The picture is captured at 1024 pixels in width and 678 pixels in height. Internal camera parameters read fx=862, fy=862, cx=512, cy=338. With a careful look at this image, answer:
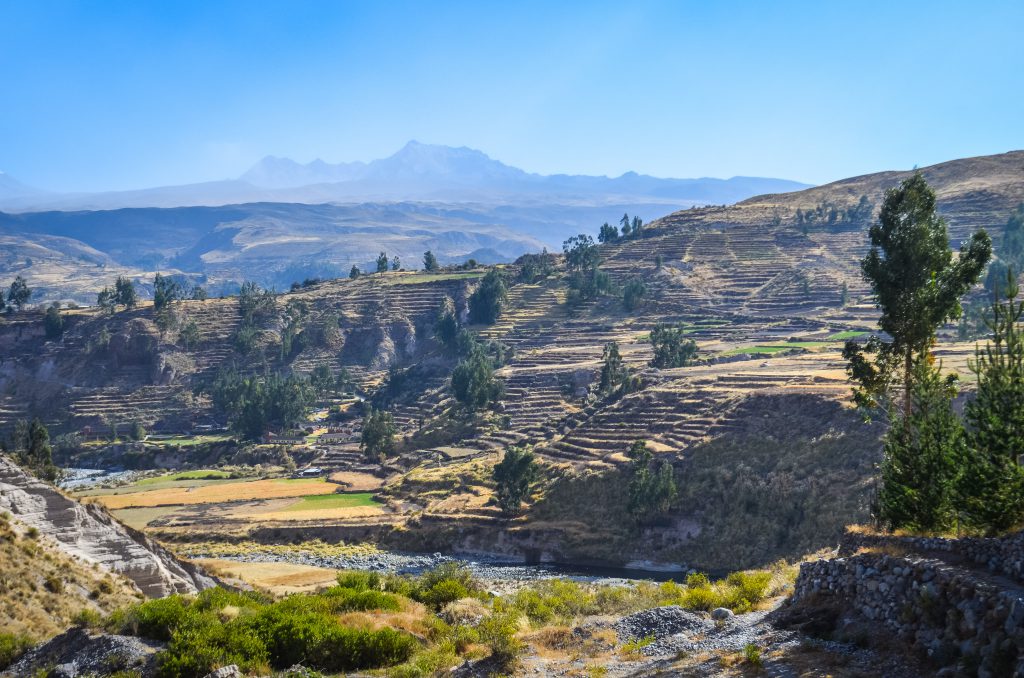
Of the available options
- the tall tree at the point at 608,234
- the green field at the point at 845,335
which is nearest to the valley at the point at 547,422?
the green field at the point at 845,335

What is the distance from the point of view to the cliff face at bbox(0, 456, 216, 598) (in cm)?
3262

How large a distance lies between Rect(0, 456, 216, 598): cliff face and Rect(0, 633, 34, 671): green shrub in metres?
9.74

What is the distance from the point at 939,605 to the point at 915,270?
15.1 metres

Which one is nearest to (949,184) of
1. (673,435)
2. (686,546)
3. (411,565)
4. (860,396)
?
(673,435)

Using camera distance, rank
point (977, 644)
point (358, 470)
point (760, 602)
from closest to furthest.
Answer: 1. point (977, 644)
2. point (760, 602)
3. point (358, 470)

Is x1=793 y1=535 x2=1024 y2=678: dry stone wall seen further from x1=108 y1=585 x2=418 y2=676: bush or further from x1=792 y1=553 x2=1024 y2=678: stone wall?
x1=108 y1=585 x2=418 y2=676: bush

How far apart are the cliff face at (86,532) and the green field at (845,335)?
87595 millimetres

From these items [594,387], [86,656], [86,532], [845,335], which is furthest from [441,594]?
[845,335]

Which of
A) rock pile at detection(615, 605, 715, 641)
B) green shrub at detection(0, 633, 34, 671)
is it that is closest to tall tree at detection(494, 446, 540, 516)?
rock pile at detection(615, 605, 715, 641)

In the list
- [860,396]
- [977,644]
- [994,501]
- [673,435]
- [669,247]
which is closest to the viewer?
[977,644]

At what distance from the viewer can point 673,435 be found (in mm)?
74750

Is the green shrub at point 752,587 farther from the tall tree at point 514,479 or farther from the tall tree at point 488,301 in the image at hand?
the tall tree at point 488,301

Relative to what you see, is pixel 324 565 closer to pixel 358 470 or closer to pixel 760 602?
pixel 358 470

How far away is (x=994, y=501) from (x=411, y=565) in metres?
51.6
